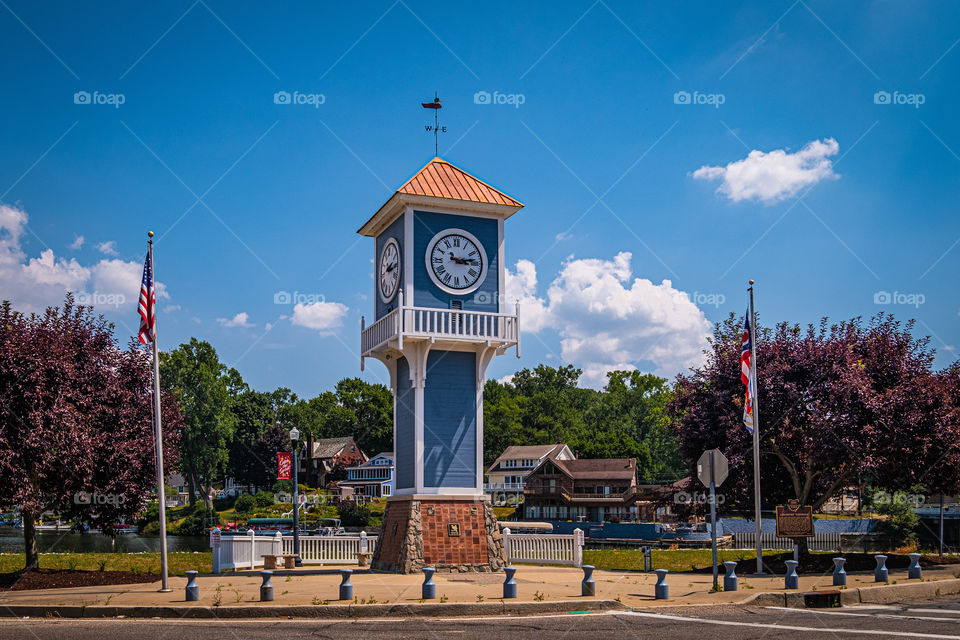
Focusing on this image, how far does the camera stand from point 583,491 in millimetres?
93812

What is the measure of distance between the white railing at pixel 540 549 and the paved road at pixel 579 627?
12.2 meters

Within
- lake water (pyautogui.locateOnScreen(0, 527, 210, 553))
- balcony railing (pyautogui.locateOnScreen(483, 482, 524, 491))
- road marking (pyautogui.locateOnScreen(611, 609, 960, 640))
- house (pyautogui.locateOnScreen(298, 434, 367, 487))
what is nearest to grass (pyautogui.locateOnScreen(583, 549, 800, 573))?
road marking (pyautogui.locateOnScreen(611, 609, 960, 640))

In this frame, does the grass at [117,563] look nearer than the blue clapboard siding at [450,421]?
No

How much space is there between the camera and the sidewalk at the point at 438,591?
16.5 metres

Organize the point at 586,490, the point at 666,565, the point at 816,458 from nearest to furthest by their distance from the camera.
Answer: the point at 816,458 → the point at 666,565 → the point at 586,490

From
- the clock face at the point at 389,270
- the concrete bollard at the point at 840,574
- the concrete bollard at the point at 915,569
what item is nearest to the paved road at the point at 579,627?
the concrete bollard at the point at 840,574

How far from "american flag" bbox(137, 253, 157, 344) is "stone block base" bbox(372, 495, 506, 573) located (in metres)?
9.35

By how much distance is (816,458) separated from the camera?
25.5 m

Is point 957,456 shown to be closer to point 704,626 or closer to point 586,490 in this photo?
point 704,626

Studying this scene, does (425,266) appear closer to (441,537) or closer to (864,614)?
(441,537)

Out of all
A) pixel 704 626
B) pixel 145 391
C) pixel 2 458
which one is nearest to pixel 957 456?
pixel 704 626

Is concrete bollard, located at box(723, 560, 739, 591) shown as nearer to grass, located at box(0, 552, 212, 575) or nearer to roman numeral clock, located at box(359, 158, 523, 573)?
roman numeral clock, located at box(359, 158, 523, 573)

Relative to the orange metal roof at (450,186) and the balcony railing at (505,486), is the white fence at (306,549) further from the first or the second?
the balcony railing at (505,486)

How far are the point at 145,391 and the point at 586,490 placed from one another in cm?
7428
